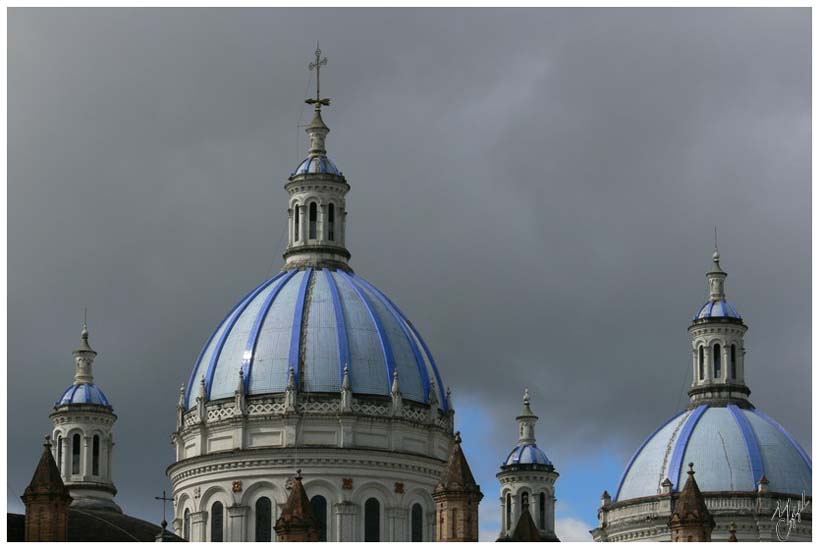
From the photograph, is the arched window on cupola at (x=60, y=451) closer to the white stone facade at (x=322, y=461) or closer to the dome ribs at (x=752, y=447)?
the white stone facade at (x=322, y=461)

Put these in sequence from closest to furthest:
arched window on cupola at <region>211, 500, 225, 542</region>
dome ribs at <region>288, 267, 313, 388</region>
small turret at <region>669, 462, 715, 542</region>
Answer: small turret at <region>669, 462, 715, 542</region> < arched window on cupola at <region>211, 500, 225, 542</region> < dome ribs at <region>288, 267, 313, 388</region>

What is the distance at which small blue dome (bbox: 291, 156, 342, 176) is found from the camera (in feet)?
457

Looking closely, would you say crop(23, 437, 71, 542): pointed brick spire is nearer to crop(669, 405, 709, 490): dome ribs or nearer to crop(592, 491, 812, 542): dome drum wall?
crop(592, 491, 812, 542): dome drum wall

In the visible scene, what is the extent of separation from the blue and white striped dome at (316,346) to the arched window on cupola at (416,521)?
4.43 meters

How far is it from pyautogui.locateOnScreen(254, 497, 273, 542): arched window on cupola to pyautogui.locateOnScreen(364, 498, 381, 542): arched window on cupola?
3.81m

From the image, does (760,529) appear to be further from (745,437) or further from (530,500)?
(530,500)

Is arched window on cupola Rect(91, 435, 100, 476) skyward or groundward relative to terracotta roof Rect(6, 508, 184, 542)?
skyward

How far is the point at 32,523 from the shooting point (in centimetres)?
10688

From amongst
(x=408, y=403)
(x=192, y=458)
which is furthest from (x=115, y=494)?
(x=408, y=403)

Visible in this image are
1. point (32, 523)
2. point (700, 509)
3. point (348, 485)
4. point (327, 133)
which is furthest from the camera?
point (327, 133)

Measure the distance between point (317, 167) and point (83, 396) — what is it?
13744mm

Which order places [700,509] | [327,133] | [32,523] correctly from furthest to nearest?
[327,133], [700,509], [32,523]

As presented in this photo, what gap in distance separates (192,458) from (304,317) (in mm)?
7277

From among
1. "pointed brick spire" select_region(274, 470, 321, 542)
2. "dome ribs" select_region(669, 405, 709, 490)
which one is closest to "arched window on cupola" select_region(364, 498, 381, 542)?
"dome ribs" select_region(669, 405, 709, 490)
